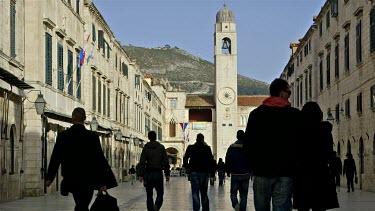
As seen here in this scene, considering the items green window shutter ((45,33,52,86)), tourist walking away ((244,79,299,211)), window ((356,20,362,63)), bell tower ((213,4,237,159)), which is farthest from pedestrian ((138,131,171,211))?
bell tower ((213,4,237,159))

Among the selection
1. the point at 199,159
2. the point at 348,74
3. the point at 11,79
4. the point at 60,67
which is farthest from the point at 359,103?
the point at 199,159

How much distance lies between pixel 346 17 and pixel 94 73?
1361 centimetres

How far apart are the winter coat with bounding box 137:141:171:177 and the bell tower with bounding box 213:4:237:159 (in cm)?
9515

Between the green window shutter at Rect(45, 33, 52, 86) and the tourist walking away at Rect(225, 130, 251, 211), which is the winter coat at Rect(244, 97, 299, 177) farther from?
the green window shutter at Rect(45, 33, 52, 86)

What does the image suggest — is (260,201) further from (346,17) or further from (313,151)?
(346,17)

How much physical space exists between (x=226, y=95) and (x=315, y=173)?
103 m

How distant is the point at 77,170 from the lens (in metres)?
10.5

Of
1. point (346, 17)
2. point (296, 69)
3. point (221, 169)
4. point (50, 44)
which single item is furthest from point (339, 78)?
point (296, 69)

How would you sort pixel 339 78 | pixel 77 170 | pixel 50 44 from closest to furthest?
1. pixel 77 170
2. pixel 50 44
3. pixel 339 78

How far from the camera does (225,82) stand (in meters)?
113

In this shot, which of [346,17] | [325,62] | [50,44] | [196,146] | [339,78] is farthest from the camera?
[325,62]

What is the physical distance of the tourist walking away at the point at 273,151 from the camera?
29.0 ft

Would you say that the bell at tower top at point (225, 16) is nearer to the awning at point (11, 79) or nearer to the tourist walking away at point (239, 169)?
the awning at point (11, 79)

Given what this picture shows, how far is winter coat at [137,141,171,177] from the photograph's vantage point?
16.5 metres
